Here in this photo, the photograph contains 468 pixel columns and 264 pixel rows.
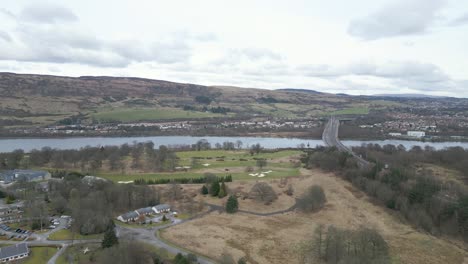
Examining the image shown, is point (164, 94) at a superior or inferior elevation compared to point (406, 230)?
superior

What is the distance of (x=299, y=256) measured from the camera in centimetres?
2512

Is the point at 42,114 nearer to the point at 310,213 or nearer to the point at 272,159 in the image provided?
the point at 272,159

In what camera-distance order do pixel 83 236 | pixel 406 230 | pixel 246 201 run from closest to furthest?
Answer: pixel 83 236 < pixel 406 230 < pixel 246 201

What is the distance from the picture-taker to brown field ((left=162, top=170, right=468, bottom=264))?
2555cm

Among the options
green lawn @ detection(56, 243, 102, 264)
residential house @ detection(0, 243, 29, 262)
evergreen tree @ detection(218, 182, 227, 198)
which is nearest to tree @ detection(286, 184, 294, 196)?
evergreen tree @ detection(218, 182, 227, 198)

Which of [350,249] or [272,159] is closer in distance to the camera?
[350,249]

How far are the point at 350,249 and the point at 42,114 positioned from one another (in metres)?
119

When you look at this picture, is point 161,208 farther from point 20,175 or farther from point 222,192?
point 20,175

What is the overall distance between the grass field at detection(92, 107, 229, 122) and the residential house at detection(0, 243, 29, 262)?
9851 centimetres

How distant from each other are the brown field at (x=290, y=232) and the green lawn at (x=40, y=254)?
806 cm

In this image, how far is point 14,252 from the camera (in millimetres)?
23172

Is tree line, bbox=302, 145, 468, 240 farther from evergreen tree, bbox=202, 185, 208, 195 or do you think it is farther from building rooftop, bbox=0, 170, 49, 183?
building rooftop, bbox=0, 170, 49, 183

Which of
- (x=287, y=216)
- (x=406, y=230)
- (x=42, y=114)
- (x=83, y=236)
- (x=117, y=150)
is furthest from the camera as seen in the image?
(x=42, y=114)

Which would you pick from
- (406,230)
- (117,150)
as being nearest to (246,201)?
(406,230)
